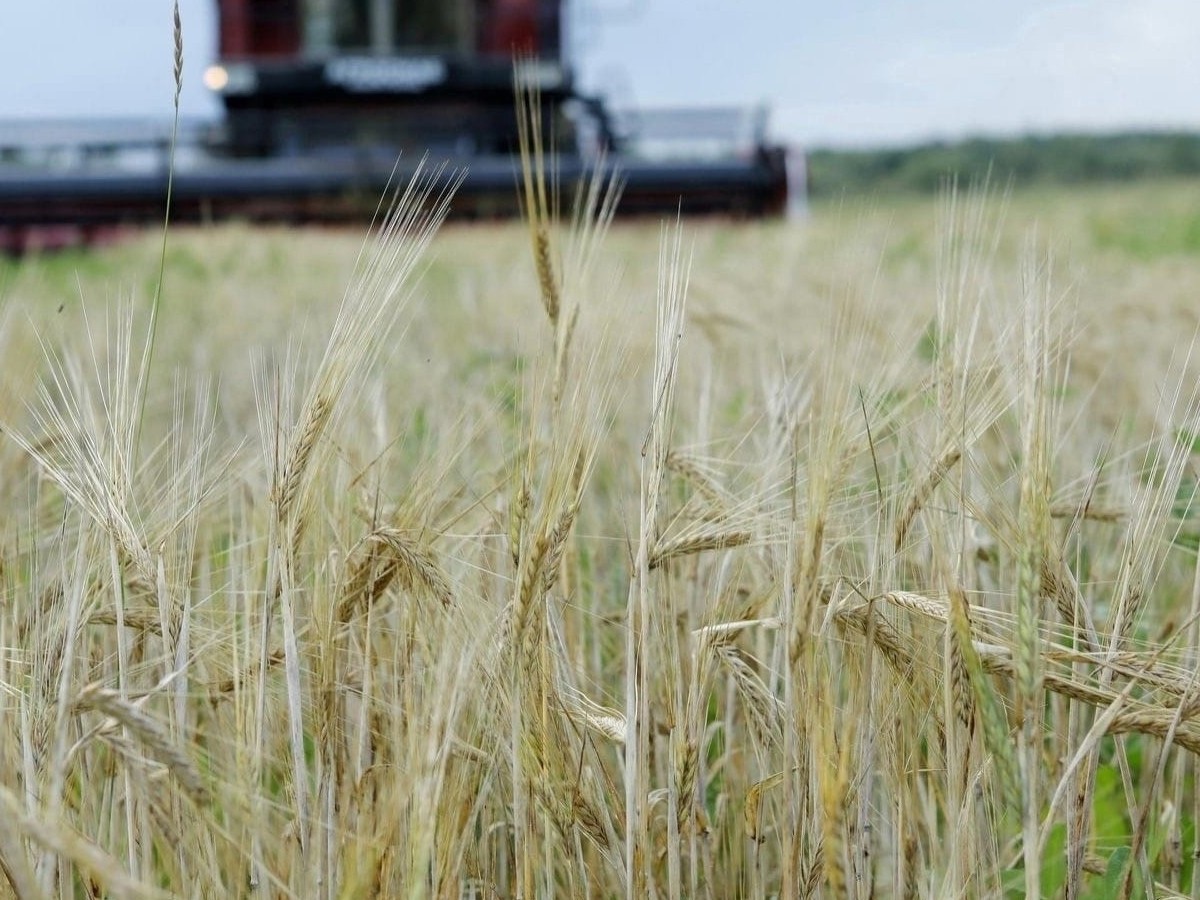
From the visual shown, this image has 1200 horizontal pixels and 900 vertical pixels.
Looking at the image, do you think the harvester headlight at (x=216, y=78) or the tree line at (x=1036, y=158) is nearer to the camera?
the harvester headlight at (x=216, y=78)

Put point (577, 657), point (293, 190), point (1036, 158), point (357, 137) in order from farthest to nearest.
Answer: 1. point (1036, 158)
2. point (357, 137)
3. point (293, 190)
4. point (577, 657)

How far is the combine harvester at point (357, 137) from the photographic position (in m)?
9.38

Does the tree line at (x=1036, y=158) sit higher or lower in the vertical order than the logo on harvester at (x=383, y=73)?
lower

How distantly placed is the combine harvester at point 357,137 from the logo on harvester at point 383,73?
0.01 m

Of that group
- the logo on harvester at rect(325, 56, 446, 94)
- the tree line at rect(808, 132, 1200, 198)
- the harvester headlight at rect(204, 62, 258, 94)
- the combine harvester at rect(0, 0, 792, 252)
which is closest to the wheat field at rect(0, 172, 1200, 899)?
the combine harvester at rect(0, 0, 792, 252)

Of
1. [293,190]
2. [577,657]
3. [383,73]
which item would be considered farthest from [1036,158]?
[577,657]

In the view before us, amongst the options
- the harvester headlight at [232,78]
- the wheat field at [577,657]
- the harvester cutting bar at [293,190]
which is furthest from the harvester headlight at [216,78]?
the wheat field at [577,657]

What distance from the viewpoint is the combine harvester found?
30.8 ft

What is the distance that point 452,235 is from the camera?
8.09m

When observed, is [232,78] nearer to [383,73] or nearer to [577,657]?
[383,73]

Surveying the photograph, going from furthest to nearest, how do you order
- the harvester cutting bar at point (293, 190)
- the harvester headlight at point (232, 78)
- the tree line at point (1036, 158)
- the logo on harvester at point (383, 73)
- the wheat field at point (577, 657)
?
the tree line at point (1036, 158) < the harvester headlight at point (232, 78) < the logo on harvester at point (383, 73) < the harvester cutting bar at point (293, 190) < the wheat field at point (577, 657)

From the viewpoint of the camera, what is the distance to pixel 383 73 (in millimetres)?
11156

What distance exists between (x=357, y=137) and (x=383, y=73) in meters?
0.70

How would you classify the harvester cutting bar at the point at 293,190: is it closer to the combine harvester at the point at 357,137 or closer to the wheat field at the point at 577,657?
the combine harvester at the point at 357,137
